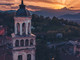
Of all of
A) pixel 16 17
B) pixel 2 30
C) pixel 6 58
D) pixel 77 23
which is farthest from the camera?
pixel 77 23

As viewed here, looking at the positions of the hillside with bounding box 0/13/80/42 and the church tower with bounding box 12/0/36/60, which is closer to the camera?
the church tower with bounding box 12/0/36/60

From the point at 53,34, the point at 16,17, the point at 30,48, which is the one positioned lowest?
the point at 53,34

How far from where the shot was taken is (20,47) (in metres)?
8.73

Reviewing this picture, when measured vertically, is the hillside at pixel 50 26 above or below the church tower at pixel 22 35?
below

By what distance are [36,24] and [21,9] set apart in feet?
52.9

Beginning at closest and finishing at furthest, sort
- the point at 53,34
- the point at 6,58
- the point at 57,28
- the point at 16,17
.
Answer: the point at 16,17 < the point at 6,58 < the point at 53,34 < the point at 57,28

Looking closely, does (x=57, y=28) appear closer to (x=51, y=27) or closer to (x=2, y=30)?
(x=51, y=27)

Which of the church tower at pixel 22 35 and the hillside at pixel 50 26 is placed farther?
the hillside at pixel 50 26

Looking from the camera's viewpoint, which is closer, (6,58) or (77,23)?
(6,58)

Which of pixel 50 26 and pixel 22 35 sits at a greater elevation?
pixel 22 35

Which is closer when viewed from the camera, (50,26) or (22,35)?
(22,35)

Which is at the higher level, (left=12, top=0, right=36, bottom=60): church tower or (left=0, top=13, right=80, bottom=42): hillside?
(left=12, top=0, right=36, bottom=60): church tower

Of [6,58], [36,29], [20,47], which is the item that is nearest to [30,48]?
[20,47]

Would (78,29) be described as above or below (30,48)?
below
